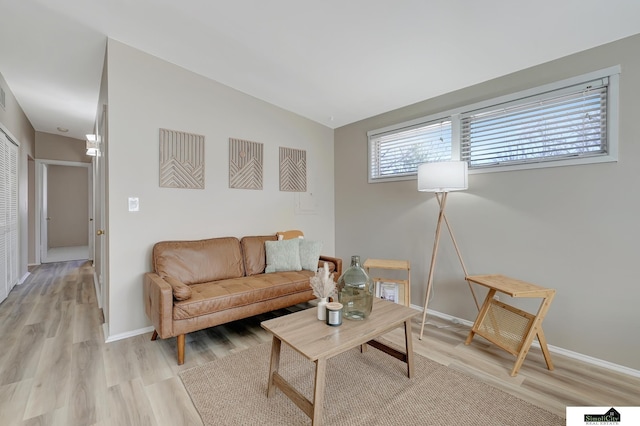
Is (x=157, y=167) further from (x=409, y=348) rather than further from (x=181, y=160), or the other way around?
(x=409, y=348)

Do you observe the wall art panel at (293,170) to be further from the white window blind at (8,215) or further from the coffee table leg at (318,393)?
the white window blind at (8,215)

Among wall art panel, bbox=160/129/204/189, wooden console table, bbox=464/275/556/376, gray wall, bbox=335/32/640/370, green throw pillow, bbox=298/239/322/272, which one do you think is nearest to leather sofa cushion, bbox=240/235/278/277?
green throw pillow, bbox=298/239/322/272

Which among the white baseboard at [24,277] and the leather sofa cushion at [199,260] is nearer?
the leather sofa cushion at [199,260]

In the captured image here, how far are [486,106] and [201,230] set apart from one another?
3249 millimetres

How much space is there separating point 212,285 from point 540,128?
3326 mm

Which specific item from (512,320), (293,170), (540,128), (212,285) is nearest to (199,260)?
(212,285)

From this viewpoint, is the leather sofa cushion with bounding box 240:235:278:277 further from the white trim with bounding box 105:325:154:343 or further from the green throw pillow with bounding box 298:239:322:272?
the white trim with bounding box 105:325:154:343

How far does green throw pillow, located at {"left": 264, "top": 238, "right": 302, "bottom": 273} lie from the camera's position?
3355mm

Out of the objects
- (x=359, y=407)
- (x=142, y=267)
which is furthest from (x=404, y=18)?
(x=142, y=267)

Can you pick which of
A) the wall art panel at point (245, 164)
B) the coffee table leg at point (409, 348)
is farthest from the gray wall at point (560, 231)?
the wall art panel at point (245, 164)

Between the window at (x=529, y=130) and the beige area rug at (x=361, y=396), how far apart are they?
6.32 ft

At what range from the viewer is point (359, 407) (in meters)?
1.76

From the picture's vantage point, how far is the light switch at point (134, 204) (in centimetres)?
278

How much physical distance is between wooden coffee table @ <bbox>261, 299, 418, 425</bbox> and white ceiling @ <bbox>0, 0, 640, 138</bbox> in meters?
2.18
